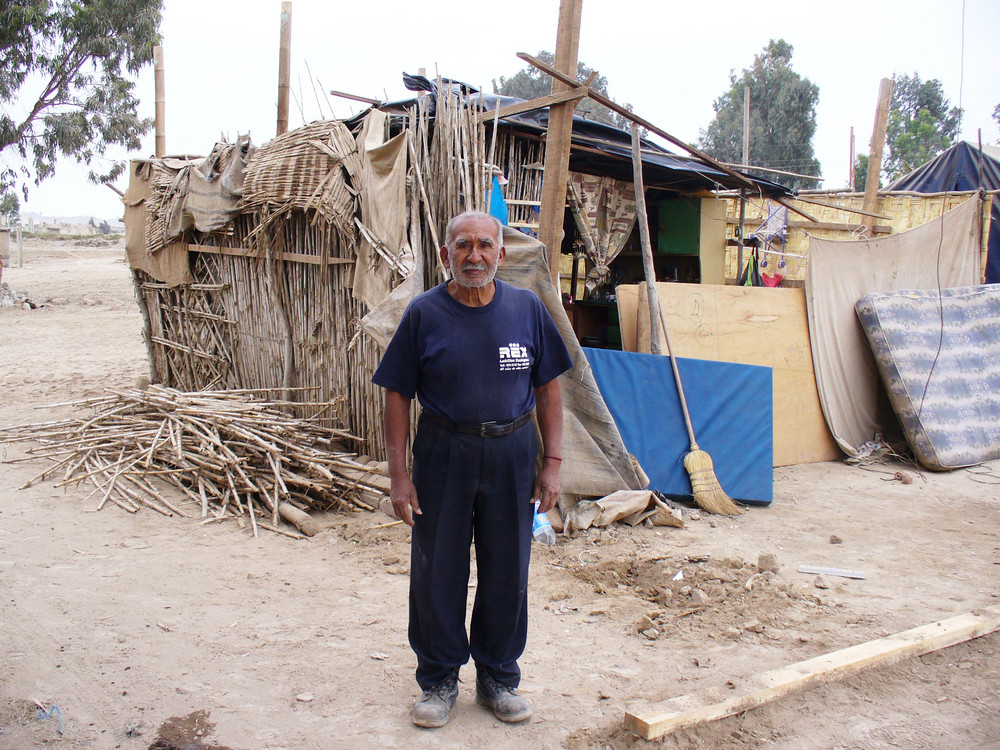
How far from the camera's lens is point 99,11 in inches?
674

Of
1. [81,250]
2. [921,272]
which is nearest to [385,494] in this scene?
[921,272]

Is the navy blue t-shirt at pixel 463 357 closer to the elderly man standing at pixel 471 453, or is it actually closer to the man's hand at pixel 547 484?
the elderly man standing at pixel 471 453

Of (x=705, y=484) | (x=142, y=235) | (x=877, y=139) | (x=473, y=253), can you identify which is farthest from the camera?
(x=877, y=139)

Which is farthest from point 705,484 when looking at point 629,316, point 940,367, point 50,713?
point 50,713

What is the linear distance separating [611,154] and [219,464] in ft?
13.1

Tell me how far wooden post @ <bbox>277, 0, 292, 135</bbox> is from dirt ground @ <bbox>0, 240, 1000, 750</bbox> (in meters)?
4.63

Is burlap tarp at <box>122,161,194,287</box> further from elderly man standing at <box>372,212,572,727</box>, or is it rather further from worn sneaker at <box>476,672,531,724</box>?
worn sneaker at <box>476,672,531,724</box>

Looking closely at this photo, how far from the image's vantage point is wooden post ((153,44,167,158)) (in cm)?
919

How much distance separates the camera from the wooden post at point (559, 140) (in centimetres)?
480

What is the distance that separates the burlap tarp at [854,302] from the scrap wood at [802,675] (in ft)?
11.2

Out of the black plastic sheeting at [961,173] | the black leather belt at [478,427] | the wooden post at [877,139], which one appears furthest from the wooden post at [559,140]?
the black plastic sheeting at [961,173]

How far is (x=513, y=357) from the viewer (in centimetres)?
247

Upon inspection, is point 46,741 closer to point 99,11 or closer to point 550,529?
point 550,529

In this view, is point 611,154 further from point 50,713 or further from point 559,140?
point 50,713
